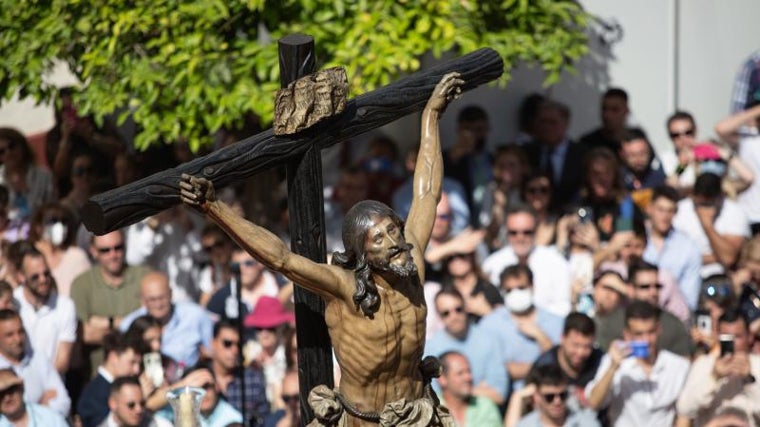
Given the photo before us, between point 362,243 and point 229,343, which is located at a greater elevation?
point 229,343

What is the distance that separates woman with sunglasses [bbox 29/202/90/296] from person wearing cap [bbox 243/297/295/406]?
4.24ft

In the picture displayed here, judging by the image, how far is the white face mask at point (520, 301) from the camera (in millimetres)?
12281

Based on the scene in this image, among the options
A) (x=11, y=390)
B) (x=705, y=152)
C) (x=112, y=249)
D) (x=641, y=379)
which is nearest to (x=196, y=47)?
(x=112, y=249)

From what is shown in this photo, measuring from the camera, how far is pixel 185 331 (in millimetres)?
12211

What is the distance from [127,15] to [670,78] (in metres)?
4.99

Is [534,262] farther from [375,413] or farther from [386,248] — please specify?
[386,248]

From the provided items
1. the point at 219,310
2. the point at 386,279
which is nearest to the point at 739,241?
the point at 219,310

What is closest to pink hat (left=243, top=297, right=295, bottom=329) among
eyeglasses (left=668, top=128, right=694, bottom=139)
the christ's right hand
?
eyeglasses (left=668, top=128, right=694, bottom=139)

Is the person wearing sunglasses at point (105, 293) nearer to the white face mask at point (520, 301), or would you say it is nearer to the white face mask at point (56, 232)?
the white face mask at point (56, 232)

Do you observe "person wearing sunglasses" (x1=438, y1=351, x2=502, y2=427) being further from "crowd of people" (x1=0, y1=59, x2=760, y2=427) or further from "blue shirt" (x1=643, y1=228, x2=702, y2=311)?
"blue shirt" (x1=643, y1=228, x2=702, y2=311)

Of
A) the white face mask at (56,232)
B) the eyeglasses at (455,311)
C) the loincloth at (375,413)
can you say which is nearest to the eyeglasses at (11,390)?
the white face mask at (56,232)

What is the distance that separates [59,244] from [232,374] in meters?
1.71

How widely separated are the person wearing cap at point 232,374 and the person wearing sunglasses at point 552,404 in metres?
1.61

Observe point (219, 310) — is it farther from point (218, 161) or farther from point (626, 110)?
point (218, 161)
